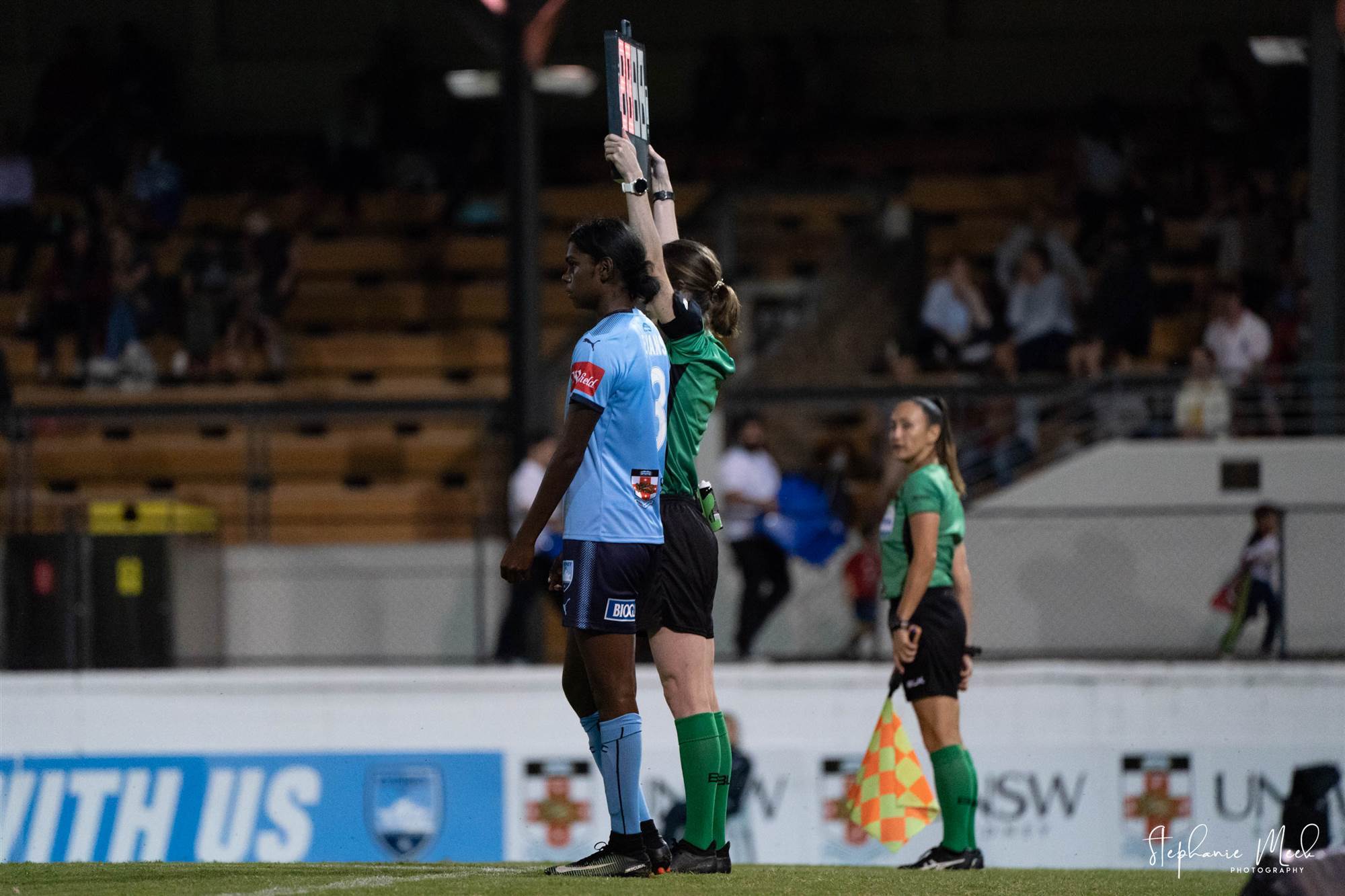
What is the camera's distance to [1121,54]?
2120 centimetres

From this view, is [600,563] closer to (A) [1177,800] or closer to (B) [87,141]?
(A) [1177,800]

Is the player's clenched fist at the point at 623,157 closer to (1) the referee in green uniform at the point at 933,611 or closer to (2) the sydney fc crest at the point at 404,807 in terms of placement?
(1) the referee in green uniform at the point at 933,611

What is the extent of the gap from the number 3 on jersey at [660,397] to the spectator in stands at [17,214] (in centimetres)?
1459

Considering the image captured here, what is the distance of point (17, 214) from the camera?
761 inches

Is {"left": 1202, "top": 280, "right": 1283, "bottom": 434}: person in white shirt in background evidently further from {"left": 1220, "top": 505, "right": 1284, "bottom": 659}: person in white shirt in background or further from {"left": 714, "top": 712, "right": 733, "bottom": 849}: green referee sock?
{"left": 714, "top": 712, "right": 733, "bottom": 849}: green referee sock

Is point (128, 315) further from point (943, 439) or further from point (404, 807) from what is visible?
point (943, 439)

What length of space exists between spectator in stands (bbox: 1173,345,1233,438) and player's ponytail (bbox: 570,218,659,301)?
9.13m

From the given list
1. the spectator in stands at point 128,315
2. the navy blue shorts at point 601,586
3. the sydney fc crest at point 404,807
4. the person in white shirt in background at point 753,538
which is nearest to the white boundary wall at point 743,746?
the sydney fc crest at point 404,807

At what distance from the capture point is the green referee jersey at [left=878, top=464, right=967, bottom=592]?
7.47m

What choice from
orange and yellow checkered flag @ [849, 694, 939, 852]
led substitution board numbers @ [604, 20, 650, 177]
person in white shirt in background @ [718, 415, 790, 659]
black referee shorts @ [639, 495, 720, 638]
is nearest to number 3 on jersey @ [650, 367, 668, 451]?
black referee shorts @ [639, 495, 720, 638]

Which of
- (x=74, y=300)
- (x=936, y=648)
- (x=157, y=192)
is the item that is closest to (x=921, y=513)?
(x=936, y=648)

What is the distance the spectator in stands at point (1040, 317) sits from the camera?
15.1 m

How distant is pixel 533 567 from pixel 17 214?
29.4 feet
